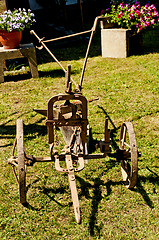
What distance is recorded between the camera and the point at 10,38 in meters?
6.18

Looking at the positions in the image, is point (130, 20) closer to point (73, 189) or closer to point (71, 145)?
point (71, 145)

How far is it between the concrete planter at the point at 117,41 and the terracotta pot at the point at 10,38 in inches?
96.1

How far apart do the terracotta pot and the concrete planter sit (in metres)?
2.44

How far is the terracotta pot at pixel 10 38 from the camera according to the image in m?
6.13

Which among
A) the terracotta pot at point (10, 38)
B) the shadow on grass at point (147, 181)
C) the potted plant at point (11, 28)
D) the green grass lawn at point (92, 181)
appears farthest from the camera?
the terracotta pot at point (10, 38)

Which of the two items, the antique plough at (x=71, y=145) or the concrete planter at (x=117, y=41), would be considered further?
the concrete planter at (x=117, y=41)

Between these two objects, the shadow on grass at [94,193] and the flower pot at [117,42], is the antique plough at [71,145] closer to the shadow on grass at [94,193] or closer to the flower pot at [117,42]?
the shadow on grass at [94,193]

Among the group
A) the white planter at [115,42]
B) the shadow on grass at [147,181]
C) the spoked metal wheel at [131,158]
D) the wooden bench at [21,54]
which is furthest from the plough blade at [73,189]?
the white planter at [115,42]

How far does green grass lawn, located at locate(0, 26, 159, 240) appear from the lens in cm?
265

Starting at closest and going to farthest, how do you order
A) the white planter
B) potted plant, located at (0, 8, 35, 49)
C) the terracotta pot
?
1. potted plant, located at (0, 8, 35, 49)
2. the terracotta pot
3. the white planter

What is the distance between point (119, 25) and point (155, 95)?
3.42 m

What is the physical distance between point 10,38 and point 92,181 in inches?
163

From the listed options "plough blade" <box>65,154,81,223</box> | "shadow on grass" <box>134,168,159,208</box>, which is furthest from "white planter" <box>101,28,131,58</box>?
"plough blade" <box>65,154,81,223</box>

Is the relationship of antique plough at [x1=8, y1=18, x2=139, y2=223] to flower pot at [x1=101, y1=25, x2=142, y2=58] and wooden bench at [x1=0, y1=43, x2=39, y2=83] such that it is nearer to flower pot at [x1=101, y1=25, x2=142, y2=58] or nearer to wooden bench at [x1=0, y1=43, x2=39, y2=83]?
wooden bench at [x1=0, y1=43, x2=39, y2=83]
